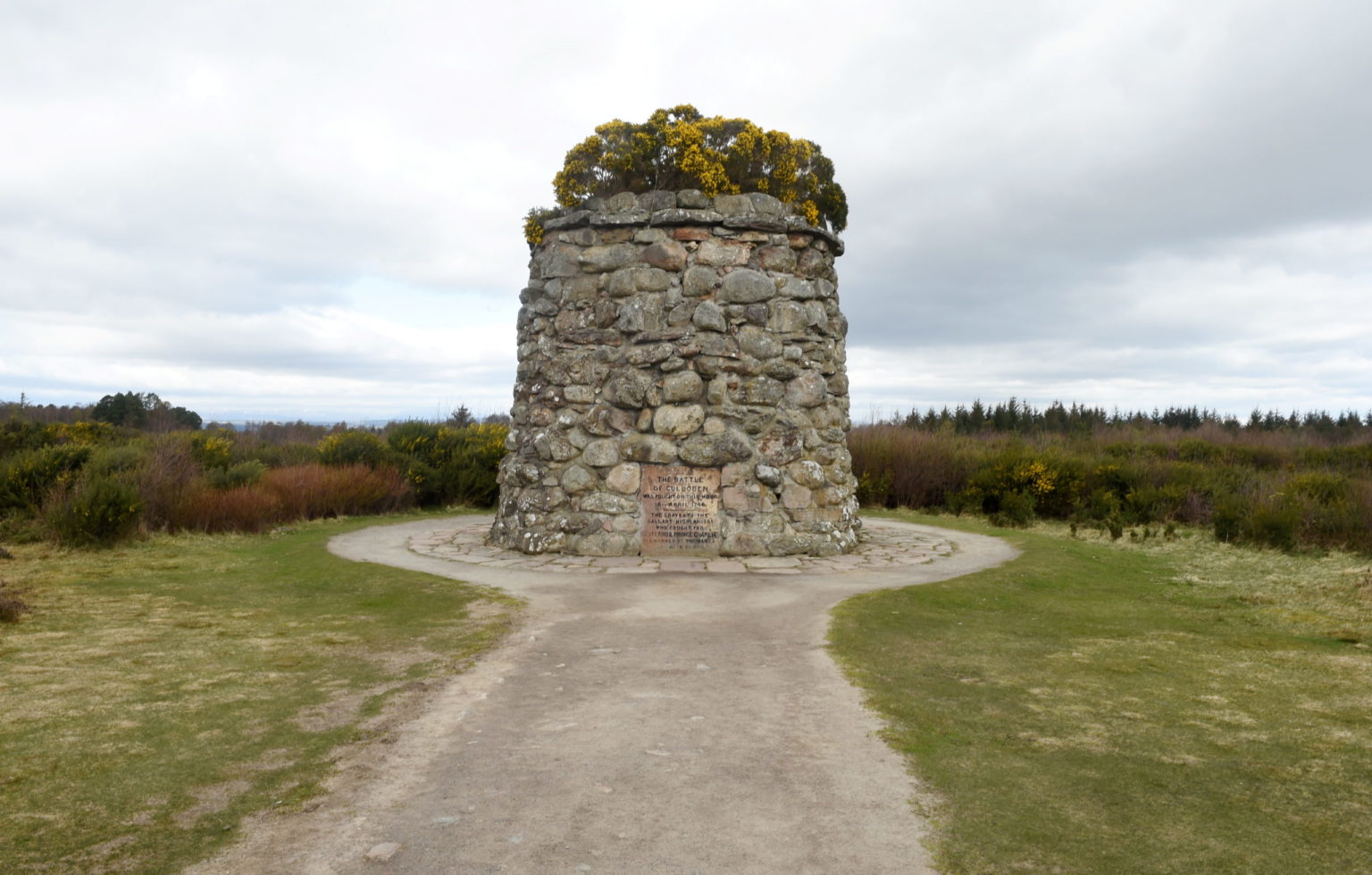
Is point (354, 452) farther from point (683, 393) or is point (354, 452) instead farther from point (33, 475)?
point (683, 393)

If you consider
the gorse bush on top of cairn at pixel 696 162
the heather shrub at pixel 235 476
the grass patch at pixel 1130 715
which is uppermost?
the gorse bush on top of cairn at pixel 696 162

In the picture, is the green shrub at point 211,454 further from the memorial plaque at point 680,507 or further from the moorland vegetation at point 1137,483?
the moorland vegetation at point 1137,483

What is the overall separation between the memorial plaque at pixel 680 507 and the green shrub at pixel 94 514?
6326 millimetres

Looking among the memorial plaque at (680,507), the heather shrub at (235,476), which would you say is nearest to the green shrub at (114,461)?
the heather shrub at (235,476)

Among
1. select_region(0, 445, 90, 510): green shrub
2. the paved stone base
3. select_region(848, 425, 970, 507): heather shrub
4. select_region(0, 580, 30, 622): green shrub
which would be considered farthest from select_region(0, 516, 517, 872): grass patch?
select_region(848, 425, 970, 507): heather shrub

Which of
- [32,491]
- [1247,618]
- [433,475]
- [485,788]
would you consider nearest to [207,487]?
[32,491]

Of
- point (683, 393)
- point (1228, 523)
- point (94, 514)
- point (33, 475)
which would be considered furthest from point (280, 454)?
point (1228, 523)

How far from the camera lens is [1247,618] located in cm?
738

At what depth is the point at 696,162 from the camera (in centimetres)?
1070

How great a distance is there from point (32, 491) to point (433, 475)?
6249mm

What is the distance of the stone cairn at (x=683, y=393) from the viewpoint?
10430mm

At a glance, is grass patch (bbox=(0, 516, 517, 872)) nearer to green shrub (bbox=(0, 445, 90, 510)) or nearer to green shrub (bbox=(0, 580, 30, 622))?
green shrub (bbox=(0, 580, 30, 622))

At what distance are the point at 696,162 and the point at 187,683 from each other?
26.1 feet

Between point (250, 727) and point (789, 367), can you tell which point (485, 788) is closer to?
point (250, 727)
